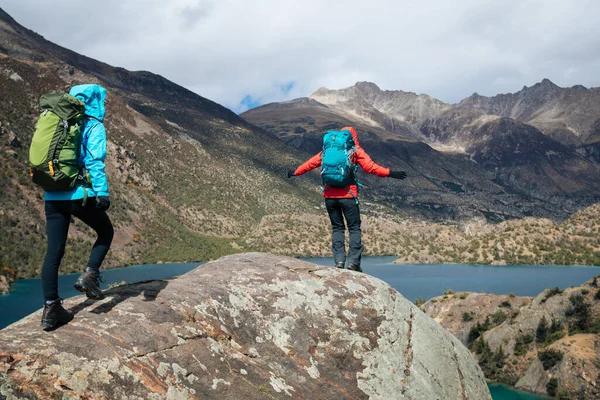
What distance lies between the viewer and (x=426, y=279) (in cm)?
11150

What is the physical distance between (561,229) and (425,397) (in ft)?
486

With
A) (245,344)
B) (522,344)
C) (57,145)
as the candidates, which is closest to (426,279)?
(522,344)

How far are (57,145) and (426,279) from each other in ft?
371

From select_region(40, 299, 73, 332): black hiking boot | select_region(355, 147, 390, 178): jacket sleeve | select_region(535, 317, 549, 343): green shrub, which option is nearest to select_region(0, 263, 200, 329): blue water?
select_region(535, 317, 549, 343): green shrub

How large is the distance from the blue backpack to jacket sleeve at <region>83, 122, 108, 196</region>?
492cm

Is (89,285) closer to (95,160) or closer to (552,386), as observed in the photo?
(95,160)

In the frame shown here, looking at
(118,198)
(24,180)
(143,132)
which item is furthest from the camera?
(143,132)

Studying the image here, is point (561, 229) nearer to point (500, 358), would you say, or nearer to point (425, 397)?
point (500, 358)

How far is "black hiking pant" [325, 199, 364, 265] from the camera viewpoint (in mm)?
10211

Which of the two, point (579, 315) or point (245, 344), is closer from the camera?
point (245, 344)

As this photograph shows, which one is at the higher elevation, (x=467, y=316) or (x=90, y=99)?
(x=90, y=99)

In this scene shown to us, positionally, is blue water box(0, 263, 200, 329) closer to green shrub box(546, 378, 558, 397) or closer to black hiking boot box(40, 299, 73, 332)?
green shrub box(546, 378, 558, 397)

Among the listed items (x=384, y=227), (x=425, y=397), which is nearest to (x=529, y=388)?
(x=425, y=397)

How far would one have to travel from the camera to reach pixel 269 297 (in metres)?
7.60
